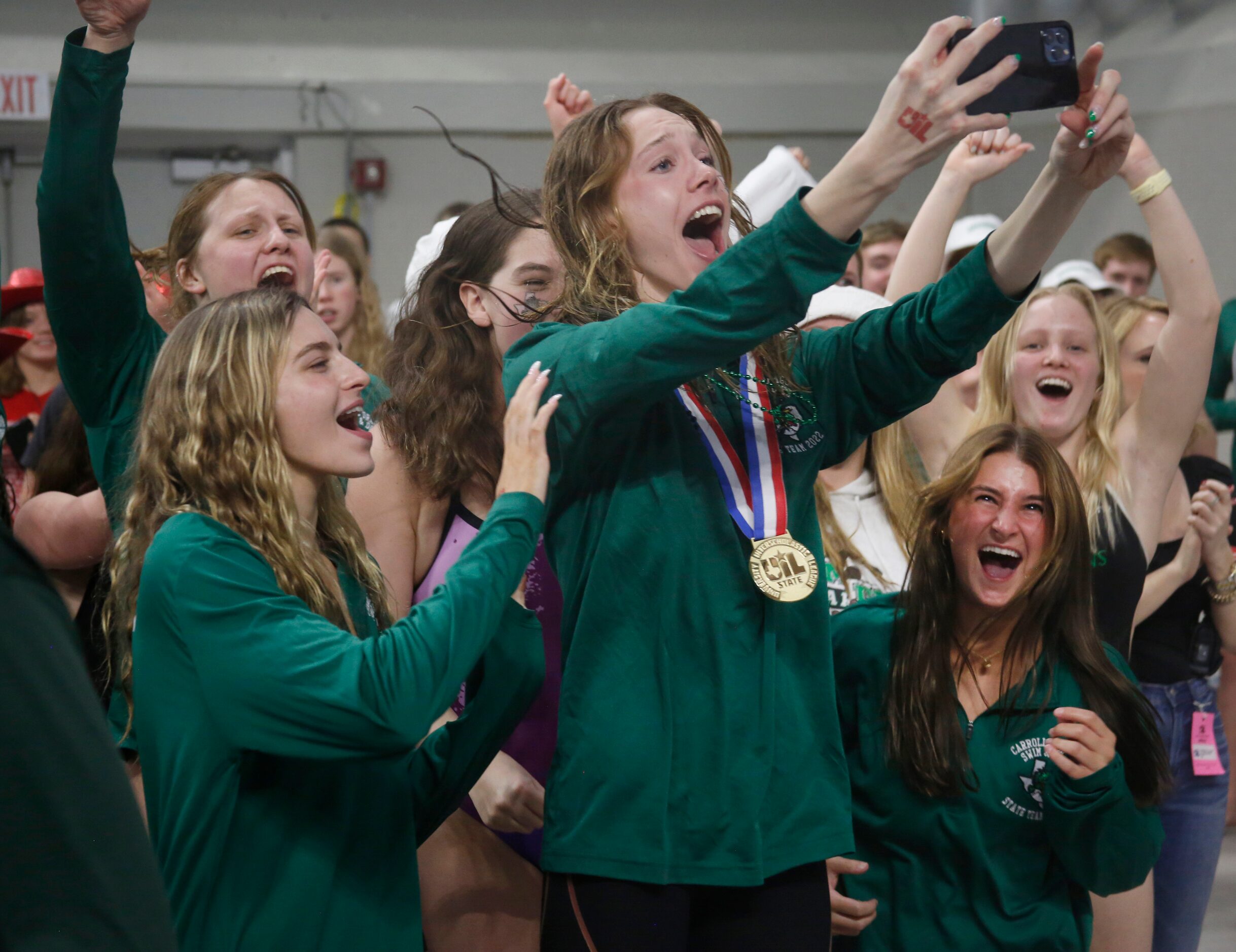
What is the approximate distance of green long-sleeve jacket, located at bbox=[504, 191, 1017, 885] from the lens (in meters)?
1.37

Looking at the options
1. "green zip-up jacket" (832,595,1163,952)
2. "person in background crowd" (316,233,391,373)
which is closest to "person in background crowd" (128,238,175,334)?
"person in background crowd" (316,233,391,373)

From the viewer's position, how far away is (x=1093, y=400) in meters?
2.85

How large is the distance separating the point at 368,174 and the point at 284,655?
609cm

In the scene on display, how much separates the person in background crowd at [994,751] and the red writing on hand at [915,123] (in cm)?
103

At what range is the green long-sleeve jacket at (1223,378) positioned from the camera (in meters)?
4.73

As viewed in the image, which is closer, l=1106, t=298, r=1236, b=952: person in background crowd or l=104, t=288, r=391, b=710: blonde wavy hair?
l=104, t=288, r=391, b=710: blonde wavy hair

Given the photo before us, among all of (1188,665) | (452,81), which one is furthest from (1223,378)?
(452,81)

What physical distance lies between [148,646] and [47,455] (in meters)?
1.25

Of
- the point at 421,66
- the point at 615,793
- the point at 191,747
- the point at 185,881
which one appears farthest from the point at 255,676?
the point at 421,66

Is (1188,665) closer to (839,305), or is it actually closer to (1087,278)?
(839,305)

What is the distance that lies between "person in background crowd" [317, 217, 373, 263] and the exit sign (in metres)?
2.70

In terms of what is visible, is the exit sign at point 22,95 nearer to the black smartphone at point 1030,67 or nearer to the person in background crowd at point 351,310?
the person in background crowd at point 351,310

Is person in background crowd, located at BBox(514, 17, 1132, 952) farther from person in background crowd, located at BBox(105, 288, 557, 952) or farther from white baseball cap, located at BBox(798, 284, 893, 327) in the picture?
white baseball cap, located at BBox(798, 284, 893, 327)

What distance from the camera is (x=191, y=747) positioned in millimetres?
1333
